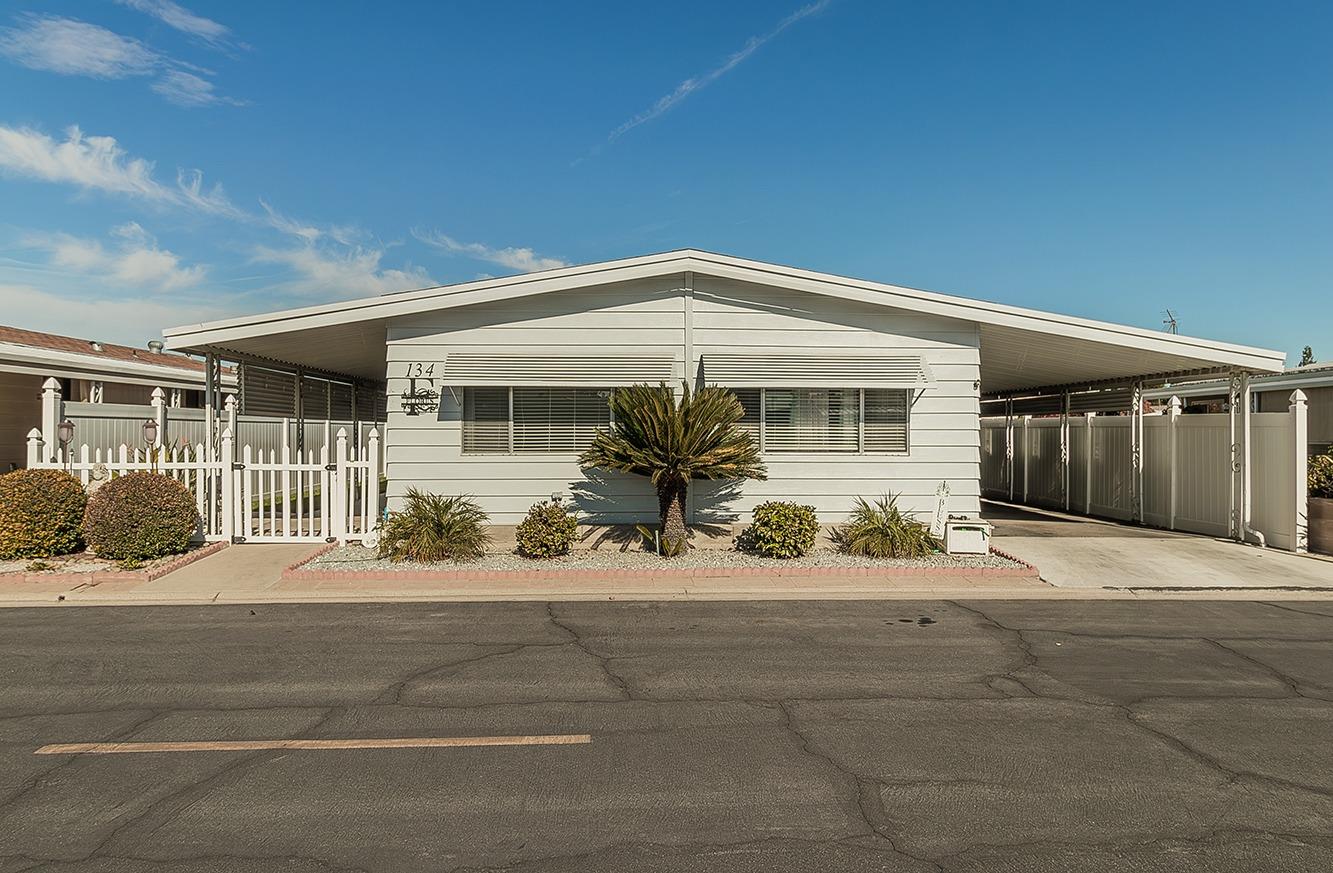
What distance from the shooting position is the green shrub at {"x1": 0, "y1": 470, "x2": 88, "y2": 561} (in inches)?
401

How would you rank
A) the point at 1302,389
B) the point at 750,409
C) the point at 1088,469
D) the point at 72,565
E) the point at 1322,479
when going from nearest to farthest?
the point at 72,565 < the point at 750,409 < the point at 1322,479 < the point at 1088,469 < the point at 1302,389

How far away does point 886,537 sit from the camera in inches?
429

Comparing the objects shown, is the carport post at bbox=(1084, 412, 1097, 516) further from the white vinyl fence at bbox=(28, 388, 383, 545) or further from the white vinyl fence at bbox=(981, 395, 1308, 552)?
the white vinyl fence at bbox=(28, 388, 383, 545)

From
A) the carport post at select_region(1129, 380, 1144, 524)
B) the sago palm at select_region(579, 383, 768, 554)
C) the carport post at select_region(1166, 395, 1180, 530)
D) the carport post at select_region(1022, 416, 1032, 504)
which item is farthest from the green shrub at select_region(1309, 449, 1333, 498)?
the sago palm at select_region(579, 383, 768, 554)

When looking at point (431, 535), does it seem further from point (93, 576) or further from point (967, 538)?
point (967, 538)

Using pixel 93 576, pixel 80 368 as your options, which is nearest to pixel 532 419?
pixel 93 576

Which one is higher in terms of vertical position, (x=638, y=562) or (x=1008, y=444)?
(x=1008, y=444)

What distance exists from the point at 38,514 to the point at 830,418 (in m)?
10.9

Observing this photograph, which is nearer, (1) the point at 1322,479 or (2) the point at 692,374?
(2) the point at 692,374

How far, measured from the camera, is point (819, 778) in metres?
4.34

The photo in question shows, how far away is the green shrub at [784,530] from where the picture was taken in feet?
34.4

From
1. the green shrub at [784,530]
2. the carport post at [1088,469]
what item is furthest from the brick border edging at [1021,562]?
the carport post at [1088,469]

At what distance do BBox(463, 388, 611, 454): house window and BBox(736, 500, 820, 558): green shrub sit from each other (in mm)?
2909

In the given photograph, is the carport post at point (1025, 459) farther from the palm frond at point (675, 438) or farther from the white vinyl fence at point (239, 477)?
the white vinyl fence at point (239, 477)
